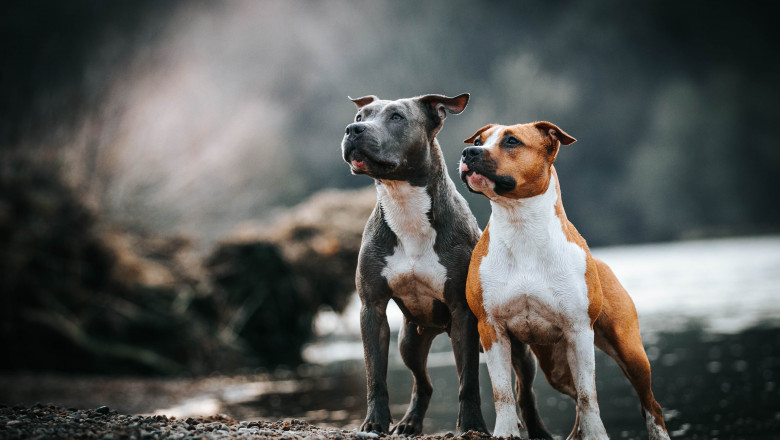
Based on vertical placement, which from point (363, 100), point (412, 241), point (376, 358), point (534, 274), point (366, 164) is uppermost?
point (363, 100)

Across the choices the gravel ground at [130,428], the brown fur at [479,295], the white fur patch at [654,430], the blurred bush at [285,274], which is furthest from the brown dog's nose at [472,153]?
the blurred bush at [285,274]

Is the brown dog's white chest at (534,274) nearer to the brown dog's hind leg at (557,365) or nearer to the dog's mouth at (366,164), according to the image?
the brown dog's hind leg at (557,365)

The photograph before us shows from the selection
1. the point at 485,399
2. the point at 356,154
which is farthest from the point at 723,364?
the point at 356,154

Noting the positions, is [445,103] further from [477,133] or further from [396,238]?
[396,238]

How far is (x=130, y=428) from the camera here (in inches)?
218

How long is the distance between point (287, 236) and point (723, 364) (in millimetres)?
11911

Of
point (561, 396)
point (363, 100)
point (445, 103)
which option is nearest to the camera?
point (445, 103)

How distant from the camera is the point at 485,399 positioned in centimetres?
1182

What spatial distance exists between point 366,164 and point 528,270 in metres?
1.81

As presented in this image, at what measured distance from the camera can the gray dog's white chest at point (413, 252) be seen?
6.74m

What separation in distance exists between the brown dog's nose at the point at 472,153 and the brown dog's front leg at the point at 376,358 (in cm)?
184

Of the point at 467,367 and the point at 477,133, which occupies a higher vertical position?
the point at 477,133

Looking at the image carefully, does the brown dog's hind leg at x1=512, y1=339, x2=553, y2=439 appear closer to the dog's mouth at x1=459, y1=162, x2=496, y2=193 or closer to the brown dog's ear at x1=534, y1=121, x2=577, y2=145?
the dog's mouth at x1=459, y1=162, x2=496, y2=193

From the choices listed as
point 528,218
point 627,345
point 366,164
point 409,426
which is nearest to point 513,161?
point 528,218
